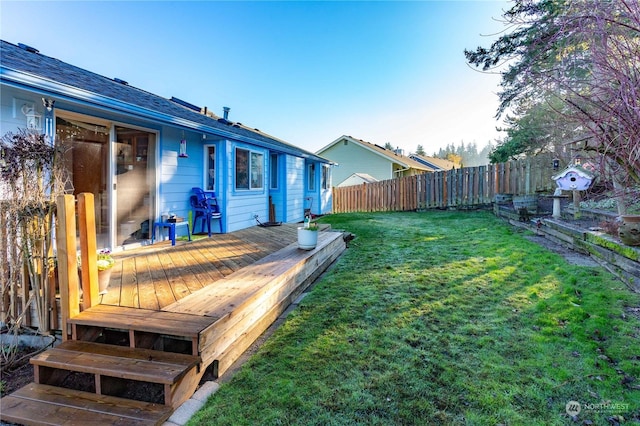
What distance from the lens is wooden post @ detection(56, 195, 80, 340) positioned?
7.98 ft

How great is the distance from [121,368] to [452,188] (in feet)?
42.1

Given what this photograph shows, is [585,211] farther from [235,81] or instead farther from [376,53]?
[235,81]

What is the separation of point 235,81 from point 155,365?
Answer: 539 inches

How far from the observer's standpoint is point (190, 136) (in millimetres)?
6227

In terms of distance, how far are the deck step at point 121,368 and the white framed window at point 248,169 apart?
5033 millimetres

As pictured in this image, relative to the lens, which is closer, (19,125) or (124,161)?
(19,125)

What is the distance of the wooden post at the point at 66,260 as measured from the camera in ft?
7.98

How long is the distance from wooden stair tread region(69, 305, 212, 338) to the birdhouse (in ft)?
25.7

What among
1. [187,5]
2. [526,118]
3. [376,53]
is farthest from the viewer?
[526,118]

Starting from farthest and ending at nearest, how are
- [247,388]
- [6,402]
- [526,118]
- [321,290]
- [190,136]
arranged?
[526,118] < [190,136] < [321,290] < [247,388] < [6,402]

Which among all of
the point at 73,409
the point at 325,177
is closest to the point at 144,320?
the point at 73,409

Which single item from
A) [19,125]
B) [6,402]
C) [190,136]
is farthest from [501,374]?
[190,136]

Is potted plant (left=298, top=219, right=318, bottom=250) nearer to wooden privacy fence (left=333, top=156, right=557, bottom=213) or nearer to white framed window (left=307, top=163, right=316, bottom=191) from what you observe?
white framed window (left=307, top=163, right=316, bottom=191)

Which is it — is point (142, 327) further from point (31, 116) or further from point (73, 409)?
point (31, 116)
